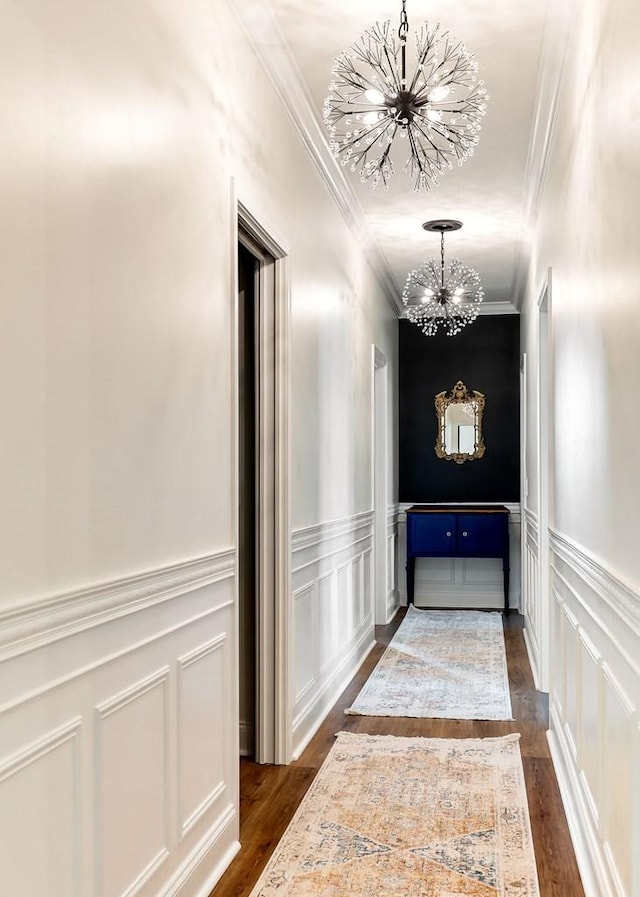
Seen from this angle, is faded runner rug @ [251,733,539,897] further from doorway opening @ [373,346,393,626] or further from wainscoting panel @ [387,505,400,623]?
wainscoting panel @ [387,505,400,623]

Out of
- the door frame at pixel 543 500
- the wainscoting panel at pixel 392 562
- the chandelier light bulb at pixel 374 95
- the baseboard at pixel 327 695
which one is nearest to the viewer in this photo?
the chandelier light bulb at pixel 374 95

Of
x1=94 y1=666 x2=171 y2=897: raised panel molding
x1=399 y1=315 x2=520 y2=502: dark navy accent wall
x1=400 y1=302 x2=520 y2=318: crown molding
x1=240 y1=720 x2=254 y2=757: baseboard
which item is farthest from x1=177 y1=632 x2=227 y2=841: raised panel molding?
x1=400 y1=302 x2=520 y2=318: crown molding

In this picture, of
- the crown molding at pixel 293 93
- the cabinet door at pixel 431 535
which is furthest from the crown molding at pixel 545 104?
the cabinet door at pixel 431 535

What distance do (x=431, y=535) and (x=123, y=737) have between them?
20.3 ft

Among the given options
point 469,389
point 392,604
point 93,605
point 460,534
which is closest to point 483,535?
point 460,534

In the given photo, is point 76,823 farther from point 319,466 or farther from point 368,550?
point 368,550

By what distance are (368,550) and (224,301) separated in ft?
12.1

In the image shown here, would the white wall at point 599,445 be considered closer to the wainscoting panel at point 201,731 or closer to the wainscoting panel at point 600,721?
the wainscoting panel at point 600,721

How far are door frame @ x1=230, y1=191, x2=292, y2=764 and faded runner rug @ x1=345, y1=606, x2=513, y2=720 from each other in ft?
3.02

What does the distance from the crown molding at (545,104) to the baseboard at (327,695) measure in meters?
2.89

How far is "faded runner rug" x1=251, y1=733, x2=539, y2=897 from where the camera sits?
8.61 ft

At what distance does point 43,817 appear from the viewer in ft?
5.52

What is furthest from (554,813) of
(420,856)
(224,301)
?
(224,301)

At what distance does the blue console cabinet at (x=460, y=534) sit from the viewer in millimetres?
7961
